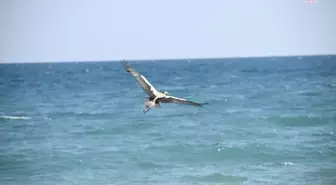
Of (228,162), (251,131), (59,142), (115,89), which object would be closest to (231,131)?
(251,131)

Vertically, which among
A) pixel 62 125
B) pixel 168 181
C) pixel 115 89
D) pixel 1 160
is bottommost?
pixel 115 89

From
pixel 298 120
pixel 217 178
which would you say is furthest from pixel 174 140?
pixel 298 120

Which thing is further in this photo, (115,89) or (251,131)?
(115,89)

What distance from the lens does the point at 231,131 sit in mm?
30312

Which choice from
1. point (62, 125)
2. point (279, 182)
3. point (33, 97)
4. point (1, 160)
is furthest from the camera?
point (33, 97)

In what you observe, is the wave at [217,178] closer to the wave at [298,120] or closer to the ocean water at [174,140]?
the ocean water at [174,140]

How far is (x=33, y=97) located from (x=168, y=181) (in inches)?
1266

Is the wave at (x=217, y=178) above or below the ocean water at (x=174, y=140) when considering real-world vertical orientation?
above

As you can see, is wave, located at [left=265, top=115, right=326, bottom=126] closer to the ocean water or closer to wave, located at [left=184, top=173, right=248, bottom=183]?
the ocean water

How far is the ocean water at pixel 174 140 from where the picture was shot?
2231 cm

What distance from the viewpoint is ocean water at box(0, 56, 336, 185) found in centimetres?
2231

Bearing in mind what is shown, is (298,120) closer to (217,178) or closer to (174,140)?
(174,140)

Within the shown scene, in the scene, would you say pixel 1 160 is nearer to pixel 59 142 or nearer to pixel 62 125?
pixel 59 142

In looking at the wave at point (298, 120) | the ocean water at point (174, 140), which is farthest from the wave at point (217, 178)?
the wave at point (298, 120)
